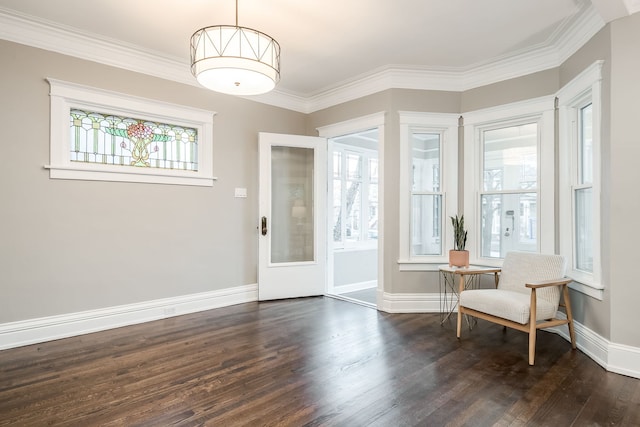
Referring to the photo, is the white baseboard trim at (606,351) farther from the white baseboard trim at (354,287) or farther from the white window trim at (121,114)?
the white window trim at (121,114)

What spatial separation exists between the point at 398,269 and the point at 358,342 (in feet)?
3.99

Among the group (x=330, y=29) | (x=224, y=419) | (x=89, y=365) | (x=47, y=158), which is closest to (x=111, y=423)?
(x=224, y=419)

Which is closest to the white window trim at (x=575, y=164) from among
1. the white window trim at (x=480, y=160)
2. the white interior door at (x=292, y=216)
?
the white window trim at (x=480, y=160)

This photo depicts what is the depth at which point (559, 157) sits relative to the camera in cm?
339

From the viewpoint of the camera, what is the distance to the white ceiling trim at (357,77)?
2.98 metres

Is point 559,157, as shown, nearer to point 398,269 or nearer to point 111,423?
point 398,269

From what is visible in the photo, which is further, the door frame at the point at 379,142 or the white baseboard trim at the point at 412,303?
the door frame at the point at 379,142

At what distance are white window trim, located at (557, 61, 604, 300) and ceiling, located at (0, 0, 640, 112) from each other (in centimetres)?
37

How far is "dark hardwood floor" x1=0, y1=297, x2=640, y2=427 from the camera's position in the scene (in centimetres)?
199

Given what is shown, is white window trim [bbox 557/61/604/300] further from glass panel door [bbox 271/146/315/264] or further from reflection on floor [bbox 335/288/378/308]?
glass panel door [bbox 271/146/315/264]

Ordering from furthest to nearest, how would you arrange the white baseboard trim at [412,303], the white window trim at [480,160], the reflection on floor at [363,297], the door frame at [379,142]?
the reflection on floor at [363,297] < the door frame at [379,142] < the white baseboard trim at [412,303] < the white window trim at [480,160]

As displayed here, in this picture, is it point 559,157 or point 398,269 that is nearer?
point 559,157

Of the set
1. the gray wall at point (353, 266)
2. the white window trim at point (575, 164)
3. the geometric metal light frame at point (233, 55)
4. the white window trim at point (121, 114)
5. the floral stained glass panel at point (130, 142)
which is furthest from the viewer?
the gray wall at point (353, 266)

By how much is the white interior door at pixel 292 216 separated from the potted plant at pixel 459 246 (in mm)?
1693
